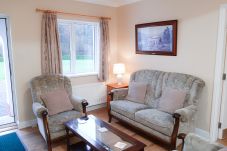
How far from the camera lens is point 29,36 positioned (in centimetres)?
353

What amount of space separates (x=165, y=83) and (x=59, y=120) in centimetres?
202

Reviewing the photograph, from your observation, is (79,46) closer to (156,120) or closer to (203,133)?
(156,120)

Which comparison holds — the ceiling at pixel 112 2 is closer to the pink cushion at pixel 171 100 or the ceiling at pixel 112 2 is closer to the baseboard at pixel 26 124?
the pink cushion at pixel 171 100

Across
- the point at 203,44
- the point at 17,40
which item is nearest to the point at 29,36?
the point at 17,40

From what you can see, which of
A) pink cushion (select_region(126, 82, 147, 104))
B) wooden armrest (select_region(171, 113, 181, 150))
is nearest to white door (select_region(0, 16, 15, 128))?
pink cushion (select_region(126, 82, 147, 104))

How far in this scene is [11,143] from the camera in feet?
10.00

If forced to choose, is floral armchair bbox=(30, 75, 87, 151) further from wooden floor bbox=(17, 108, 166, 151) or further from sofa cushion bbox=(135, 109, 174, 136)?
sofa cushion bbox=(135, 109, 174, 136)

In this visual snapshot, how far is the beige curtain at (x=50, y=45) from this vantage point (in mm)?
3628

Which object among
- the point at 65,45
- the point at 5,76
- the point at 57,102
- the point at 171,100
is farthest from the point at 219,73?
the point at 5,76

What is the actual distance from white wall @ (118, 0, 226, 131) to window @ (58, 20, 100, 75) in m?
1.25

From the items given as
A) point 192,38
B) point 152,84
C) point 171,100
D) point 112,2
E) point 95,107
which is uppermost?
point 112,2

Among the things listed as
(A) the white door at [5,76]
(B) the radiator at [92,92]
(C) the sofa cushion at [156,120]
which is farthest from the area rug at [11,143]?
(C) the sofa cushion at [156,120]

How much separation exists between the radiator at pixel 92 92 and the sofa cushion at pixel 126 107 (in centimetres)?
91

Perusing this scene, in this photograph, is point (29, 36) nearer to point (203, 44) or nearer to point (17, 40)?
point (17, 40)
